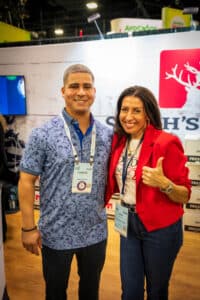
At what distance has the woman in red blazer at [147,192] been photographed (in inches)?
57.9

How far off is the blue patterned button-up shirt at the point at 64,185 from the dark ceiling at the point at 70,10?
5.21m

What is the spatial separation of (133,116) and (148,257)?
2.44 feet

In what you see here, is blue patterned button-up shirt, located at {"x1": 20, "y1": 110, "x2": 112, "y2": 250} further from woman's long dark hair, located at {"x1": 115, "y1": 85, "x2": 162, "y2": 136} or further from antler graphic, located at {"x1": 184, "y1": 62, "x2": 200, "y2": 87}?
antler graphic, located at {"x1": 184, "y1": 62, "x2": 200, "y2": 87}

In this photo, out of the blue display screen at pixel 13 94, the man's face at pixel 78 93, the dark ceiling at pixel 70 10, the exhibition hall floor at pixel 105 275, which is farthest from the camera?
the dark ceiling at pixel 70 10

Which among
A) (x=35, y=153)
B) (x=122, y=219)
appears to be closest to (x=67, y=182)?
(x=35, y=153)

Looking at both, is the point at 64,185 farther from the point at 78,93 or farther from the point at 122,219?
the point at 78,93

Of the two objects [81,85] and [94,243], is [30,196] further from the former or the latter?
[81,85]

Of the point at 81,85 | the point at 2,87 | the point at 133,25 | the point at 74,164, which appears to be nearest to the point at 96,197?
the point at 74,164

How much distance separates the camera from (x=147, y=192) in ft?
4.85

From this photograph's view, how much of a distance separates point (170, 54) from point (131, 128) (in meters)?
2.31

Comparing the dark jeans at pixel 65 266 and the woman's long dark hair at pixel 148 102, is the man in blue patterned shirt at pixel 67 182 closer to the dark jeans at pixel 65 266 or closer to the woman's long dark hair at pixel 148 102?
the dark jeans at pixel 65 266

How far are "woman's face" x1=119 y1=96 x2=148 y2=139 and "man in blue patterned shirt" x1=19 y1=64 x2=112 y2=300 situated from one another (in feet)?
0.57

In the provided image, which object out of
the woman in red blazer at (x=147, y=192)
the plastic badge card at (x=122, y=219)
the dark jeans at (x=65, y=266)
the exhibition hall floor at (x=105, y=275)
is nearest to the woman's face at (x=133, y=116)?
the woman in red blazer at (x=147, y=192)

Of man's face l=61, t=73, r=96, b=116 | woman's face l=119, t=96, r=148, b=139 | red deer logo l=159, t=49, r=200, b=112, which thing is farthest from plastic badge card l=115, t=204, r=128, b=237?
red deer logo l=159, t=49, r=200, b=112
